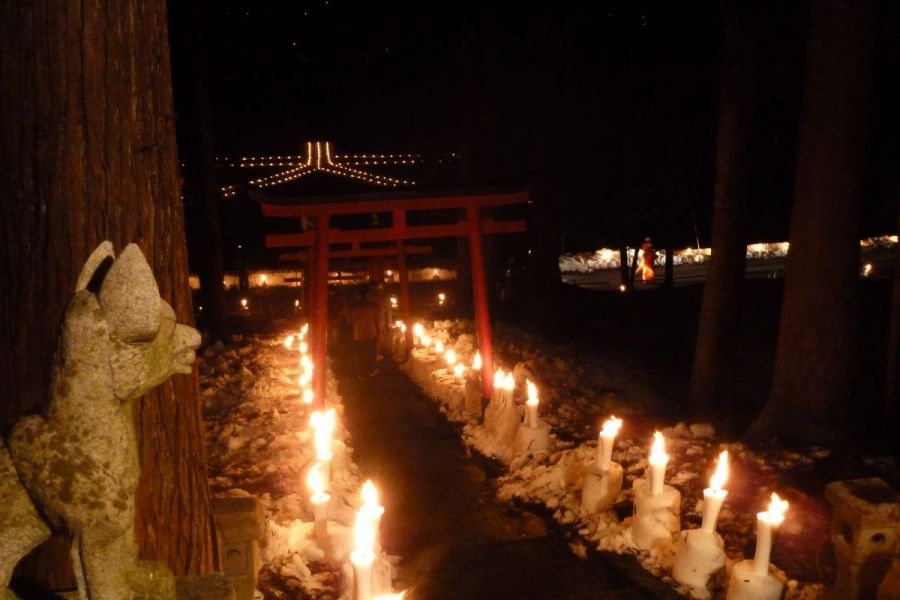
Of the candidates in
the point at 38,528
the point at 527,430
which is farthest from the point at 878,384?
the point at 38,528

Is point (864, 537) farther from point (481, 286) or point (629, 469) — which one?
point (481, 286)

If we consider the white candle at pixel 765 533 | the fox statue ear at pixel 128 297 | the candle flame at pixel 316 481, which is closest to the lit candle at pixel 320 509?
the candle flame at pixel 316 481

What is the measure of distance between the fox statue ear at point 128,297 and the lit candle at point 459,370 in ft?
27.4

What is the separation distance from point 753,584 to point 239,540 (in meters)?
3.00

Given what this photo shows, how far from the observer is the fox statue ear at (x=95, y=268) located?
1903mm

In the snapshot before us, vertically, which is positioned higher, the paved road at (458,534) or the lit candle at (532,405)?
the lit candle at (532,405)

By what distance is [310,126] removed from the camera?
59.9 ft

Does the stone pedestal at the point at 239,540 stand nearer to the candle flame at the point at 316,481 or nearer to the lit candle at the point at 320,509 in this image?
the lit candle at the point at 320,509

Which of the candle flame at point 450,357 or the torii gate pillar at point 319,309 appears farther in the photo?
A: the candle flame at point 450,357

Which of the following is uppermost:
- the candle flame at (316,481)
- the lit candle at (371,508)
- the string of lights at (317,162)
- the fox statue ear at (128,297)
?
the string of lights at (317,162)

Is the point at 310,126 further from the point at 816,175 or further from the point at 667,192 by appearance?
the point at 816,175

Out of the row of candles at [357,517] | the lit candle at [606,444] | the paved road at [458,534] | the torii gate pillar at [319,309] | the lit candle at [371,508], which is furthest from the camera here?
the torii gate pillar at [319,309]

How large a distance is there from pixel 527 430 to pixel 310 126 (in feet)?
46.0

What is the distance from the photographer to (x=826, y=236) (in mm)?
6570
